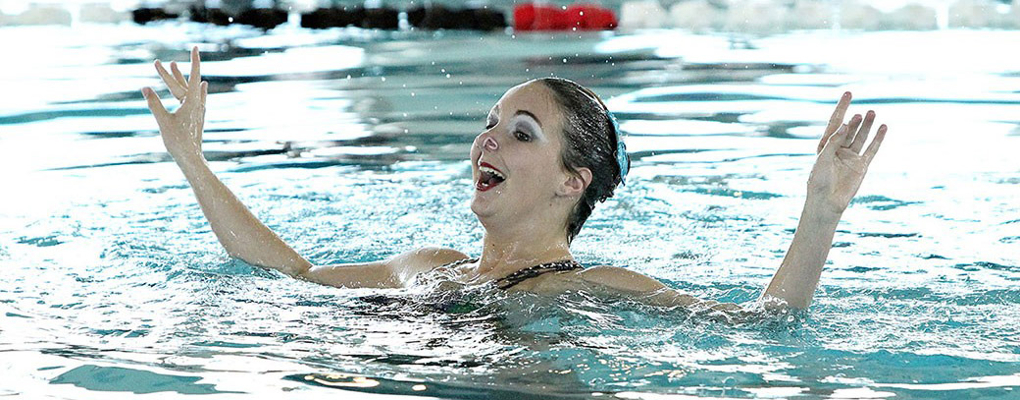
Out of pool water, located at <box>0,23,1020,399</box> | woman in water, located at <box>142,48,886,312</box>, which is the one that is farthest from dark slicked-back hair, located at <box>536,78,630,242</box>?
pool water, located at <box>0,23,1020,399</box>

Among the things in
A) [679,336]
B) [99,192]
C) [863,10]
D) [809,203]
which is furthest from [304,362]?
[863,10]

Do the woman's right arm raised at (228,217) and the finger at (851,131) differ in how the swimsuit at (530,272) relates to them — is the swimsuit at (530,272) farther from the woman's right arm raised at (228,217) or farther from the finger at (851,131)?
the finger at (851,131)

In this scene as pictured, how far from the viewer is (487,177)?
3053mm

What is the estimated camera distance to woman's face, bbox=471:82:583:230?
3027mm

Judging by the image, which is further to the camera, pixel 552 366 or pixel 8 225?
pixel 8 225

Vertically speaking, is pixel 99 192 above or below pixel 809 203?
below

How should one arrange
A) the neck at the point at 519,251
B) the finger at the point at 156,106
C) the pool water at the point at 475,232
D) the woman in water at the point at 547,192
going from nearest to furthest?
the pool water at the point at 475,232 → the woman in water at the point at 547,192 → the neck at the point at 519,251 → the finger at the point at 156,106

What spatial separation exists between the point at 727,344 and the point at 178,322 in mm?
1223

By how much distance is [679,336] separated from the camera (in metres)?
2.87

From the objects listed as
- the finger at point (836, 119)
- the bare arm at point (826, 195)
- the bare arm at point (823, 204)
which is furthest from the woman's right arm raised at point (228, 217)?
the finger at point (836, 119)

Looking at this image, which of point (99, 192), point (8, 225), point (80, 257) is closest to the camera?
point (80, 257)

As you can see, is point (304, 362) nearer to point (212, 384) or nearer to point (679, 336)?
point (212, 384)

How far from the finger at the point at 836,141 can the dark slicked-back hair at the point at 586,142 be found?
590 millimetres

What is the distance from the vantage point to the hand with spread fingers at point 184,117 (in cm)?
332
